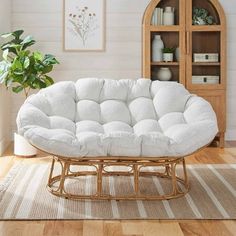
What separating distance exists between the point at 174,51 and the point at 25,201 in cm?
281

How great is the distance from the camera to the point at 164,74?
5734 mm

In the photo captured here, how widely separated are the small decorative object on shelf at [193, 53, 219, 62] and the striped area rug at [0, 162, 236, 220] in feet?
5.60

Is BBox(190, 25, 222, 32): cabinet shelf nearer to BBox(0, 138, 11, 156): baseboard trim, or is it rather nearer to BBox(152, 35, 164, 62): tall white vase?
BBox(152, 35, 164, 62): tall white vase

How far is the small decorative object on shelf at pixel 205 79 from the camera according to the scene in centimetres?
571

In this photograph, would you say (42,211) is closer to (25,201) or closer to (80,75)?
(25,201)

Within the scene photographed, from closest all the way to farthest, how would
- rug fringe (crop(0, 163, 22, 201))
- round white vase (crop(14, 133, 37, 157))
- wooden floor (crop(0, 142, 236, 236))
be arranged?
wooden floor (crop(0, 142, 236, 236))
rug fringe (crop(0, 163, 22, 201))
round white vase (crop(14, 133, 37, 157))

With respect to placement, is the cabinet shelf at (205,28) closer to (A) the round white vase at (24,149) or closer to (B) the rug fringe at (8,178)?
(A) the round white vase at (24,149)

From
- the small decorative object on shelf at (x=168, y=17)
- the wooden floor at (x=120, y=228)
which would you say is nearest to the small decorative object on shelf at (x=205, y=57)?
the small decorative object on shelf at (x=168, y=17)

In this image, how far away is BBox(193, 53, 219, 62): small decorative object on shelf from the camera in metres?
5.73

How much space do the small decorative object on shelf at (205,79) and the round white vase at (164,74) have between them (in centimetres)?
26

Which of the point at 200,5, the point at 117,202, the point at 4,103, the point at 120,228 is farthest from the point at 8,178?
the point at 200,5

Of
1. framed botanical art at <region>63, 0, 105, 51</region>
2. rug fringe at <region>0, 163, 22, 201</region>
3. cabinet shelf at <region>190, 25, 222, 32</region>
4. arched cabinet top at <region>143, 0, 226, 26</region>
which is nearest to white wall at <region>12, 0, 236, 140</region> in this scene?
framed botanical art at <region>63, 0, 105, 51</region>

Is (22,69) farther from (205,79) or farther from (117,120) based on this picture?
(205,79)

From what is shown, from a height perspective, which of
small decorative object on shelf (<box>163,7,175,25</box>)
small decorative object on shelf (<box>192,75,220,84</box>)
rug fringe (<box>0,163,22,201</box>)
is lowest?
rug fringe (<box>0,163,22,201</box>)
